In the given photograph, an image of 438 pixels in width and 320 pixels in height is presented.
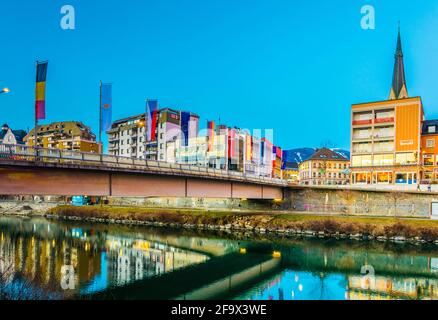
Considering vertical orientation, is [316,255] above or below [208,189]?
below

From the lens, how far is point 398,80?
115312 millimetres

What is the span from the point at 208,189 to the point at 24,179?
94.9ft

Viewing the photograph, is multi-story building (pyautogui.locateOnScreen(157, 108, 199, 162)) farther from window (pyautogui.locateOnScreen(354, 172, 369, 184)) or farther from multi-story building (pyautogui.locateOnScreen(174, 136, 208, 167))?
window (pyautogui.locateOnScreen(354, 172, 369, 184))

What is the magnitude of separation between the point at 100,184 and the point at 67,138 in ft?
483

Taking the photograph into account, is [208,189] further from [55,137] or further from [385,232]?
[55,137]

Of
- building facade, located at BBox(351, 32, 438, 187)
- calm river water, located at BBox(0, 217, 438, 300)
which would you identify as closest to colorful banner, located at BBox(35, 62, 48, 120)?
calm river water, located at BBox(0, 217, 438, 300)

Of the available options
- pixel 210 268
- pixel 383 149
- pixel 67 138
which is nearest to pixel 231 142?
pixel 383 149

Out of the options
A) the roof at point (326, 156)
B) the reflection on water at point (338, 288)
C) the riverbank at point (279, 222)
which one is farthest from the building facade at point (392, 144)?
the roof at point (326, 156)

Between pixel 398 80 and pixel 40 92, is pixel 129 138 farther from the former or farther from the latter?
pixel 40 92

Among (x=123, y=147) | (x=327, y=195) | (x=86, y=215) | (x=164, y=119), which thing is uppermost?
(x=164, y=119)

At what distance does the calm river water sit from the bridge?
7777 mm
